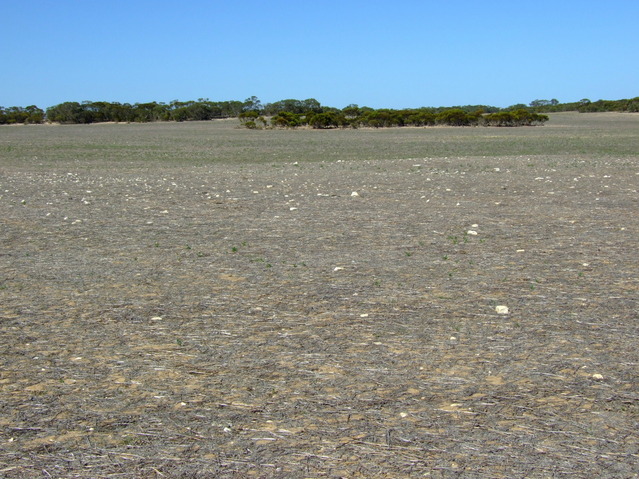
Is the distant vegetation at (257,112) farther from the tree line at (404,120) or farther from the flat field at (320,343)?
the flat field at (320,343)

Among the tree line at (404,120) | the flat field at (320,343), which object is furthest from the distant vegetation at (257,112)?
the flat field at (320,343)

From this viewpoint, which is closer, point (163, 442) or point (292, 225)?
point (163, 442)

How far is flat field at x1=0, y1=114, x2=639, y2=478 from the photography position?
3676 mm

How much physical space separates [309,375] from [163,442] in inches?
46.9

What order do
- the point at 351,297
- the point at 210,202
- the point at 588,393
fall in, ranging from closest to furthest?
the point at 588,393
the point at 351,297
the point at 210,202

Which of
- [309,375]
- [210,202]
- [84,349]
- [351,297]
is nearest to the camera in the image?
[309,375]

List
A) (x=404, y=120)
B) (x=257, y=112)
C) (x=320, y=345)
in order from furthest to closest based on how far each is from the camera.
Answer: (x=257, y=112), (x=404, y=120), (x=320, y=345)

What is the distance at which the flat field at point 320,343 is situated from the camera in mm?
3676

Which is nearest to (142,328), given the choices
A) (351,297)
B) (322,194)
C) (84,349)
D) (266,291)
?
(84,349)

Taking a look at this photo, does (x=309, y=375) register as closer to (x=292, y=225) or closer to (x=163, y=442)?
(x=163, y=442)

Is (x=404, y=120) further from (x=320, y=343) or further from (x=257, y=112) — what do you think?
(x=320, y=343)

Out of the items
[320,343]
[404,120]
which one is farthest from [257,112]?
[320,343]

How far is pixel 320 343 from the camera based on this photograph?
209 inches

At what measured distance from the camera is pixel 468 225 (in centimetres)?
1047
